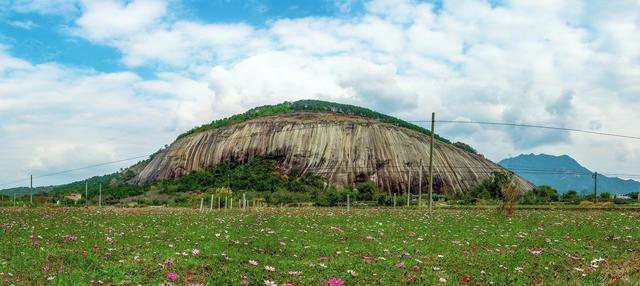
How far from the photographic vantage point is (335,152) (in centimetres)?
13575

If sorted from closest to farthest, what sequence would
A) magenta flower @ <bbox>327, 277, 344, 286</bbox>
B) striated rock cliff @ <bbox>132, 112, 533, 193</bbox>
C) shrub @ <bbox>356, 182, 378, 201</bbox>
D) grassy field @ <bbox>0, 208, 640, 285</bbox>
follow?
magenta flower @ <bbox>327, 277, 344, 286</bbox>, grassy field @ <bbox>0, 208, 640, 285</bbox>, shrub @ <bbox>356, 182, 378, 201</bbox>, striated rock cliff @ <bbox>132, 112, 533, 193</bbox>

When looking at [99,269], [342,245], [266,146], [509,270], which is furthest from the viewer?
[266,146]

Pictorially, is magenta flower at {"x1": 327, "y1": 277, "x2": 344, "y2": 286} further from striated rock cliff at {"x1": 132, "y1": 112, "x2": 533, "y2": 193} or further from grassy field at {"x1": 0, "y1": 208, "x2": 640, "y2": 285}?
striated rock cliff at {"x1": 132, "y1": 112, "x2": 533, "y2": 193}

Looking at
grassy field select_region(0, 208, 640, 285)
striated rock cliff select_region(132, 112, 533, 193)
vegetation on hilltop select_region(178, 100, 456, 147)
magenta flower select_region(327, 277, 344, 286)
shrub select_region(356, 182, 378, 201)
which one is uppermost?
vegetation on hilltop select_region(178, 100, 456, 147)

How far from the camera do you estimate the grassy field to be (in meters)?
12.3

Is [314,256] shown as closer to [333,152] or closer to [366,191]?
[366,191]

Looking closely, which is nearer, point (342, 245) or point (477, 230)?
point (342, 245)

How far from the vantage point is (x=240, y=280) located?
11.9 meters

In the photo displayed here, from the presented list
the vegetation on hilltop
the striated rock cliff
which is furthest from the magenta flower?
the vegetation on hilltop

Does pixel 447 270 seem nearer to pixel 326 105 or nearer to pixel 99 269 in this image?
pixel 99 269

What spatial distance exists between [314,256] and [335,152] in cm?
11997

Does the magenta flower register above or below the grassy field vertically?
above

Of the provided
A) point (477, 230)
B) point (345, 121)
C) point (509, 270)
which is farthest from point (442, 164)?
point (509, 270)

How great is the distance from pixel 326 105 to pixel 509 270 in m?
181
